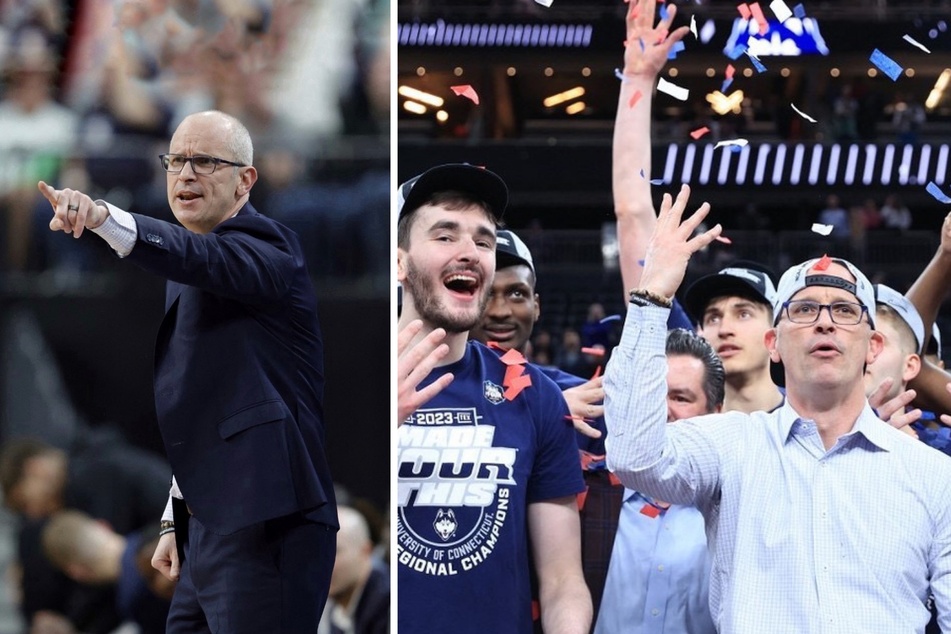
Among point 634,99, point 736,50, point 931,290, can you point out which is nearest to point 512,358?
point 634,99

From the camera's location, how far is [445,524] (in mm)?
2670

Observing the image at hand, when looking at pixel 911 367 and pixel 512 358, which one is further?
pixel 911 367

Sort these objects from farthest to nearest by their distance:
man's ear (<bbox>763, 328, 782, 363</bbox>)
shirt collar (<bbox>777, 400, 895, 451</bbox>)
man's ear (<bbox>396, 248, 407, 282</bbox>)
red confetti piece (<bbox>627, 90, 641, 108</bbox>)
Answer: red confetti piece (<bbox>627, 90, 641, 108</bbox>)
man's ear (<bbox>396, 248, 407, 282</bbox>)
man's ear (<bbox>763, 328, 782, 363</bbox>)
shirt collar (<bbox>777, 400, 895, 451</bbox>)

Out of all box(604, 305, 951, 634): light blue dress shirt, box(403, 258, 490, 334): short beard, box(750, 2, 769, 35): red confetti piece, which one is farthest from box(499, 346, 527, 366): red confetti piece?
box(750, 2, 769, 35): red confetti piece

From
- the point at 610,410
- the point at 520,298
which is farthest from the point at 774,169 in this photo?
the point at 610,410

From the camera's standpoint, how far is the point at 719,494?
2.45m

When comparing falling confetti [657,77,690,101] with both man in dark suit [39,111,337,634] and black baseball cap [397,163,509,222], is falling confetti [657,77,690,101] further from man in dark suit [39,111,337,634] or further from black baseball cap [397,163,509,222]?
man in dark suit [39,111,337,634]

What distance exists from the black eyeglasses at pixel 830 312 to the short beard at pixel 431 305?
66 centimetres

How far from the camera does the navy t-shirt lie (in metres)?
2.62

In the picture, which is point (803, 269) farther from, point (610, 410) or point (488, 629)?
point (488, 629)

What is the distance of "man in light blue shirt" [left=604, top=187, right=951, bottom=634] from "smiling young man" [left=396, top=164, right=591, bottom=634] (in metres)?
0.37

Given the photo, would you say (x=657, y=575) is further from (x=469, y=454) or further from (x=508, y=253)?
(x=508, y=253)

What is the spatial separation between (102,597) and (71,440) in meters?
0.46

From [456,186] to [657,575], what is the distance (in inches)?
37.9
